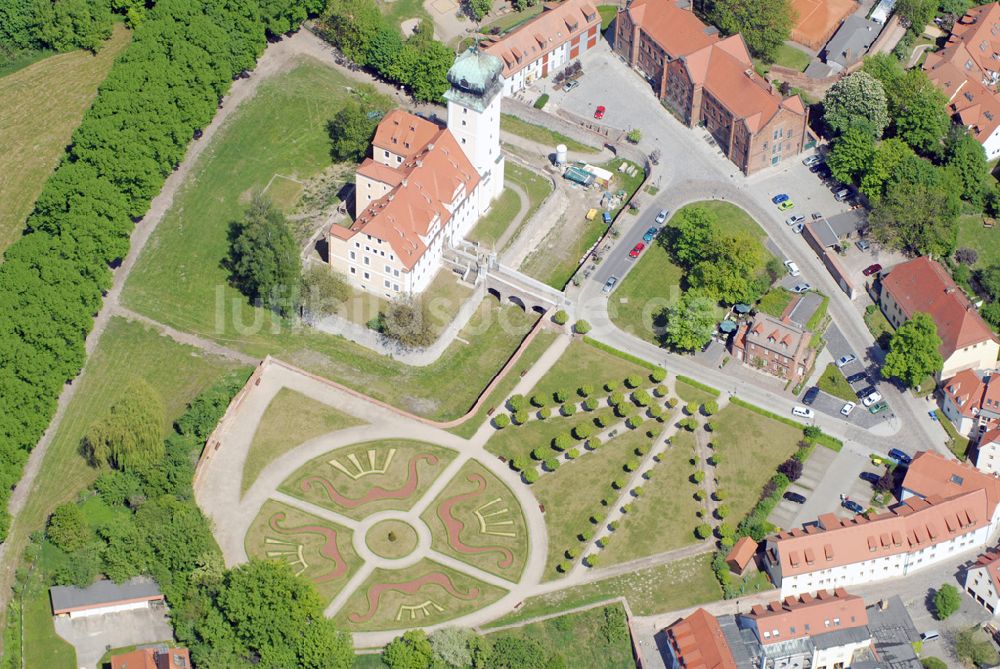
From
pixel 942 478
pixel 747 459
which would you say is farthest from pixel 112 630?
pixel 942 478

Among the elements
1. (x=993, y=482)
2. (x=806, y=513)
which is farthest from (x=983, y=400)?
(x=806, y=513)

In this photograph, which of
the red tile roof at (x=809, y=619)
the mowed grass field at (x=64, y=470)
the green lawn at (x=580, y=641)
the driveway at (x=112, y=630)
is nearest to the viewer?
the driveway at (x=112, y=630)

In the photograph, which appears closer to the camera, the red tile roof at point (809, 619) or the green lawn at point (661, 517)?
the red tile roof at point (809, 619)

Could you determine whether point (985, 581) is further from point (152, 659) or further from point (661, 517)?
point (152, 659)

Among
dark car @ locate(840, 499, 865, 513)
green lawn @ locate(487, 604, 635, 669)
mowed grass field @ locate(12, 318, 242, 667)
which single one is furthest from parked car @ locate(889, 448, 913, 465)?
mowed grass field @ locate(12, 318, 242, 667)

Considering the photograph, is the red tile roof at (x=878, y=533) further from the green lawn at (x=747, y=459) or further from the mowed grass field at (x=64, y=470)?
the mowed grass field at (x=64, y=470)

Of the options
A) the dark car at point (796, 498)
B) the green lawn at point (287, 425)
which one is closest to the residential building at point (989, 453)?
the dark car at point (796, 498)
